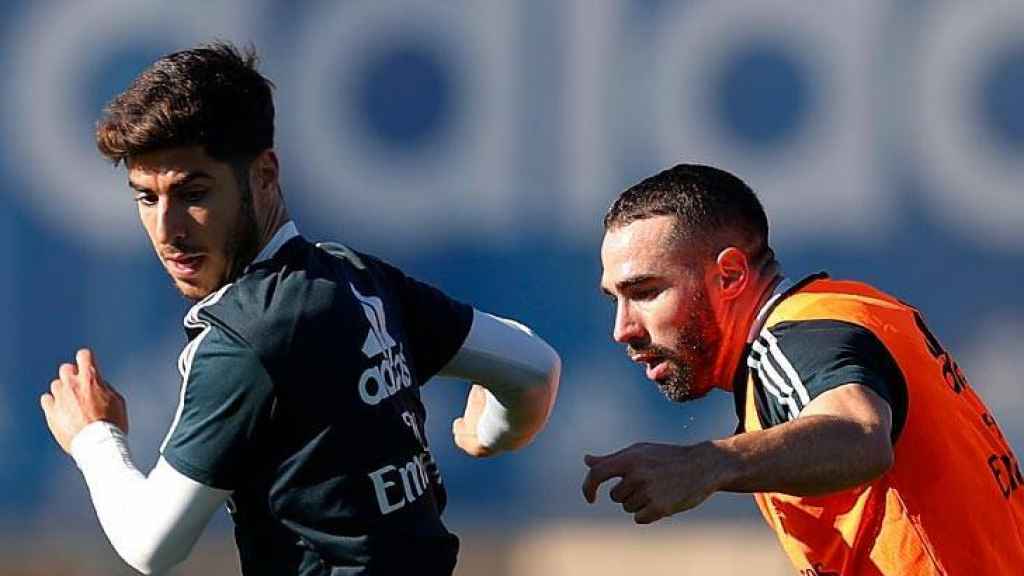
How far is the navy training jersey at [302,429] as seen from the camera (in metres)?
2.77

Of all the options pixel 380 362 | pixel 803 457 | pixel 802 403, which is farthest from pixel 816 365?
pixel 380 362

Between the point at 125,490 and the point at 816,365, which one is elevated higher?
the point at 816,365

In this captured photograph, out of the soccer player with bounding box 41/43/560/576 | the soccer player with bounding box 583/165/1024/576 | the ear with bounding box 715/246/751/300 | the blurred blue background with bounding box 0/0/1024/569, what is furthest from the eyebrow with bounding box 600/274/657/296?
the blurred blue background with bounding box 0/0/1024/569

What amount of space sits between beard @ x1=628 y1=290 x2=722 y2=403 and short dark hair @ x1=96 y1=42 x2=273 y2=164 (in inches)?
30.8

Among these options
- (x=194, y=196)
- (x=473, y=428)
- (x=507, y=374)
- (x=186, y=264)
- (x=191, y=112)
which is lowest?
(x=473, y=428)

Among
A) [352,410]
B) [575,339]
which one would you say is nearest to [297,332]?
[352,410]

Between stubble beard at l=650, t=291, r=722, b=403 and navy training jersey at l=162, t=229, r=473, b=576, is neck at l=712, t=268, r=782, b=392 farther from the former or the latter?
navy training jersey at l=162, t=229, r=473, b=576

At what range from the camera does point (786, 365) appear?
108 inches

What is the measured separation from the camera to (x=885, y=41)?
18.4 ft

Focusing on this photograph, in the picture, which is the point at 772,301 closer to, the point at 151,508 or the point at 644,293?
the point at 644,293

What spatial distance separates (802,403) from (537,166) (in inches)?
121

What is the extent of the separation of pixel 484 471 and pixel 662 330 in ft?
8.16

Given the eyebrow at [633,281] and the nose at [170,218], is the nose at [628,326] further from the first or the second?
the nose at [170,218]

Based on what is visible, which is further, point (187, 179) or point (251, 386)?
point (187, 179)
